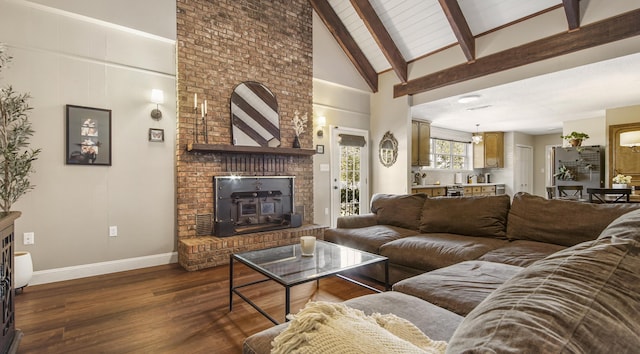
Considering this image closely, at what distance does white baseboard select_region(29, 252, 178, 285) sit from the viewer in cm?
Answer: 304

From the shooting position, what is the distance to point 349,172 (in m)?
5.73

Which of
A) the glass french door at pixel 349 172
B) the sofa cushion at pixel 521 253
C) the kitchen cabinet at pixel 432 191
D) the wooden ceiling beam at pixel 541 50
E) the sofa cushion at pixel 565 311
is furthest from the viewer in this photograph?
the kitchen cabinet at pixel 432 191

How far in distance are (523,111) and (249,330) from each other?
6550mm

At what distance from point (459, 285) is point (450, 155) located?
7.32 m

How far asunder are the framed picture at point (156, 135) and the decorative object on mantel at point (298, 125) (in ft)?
6.16

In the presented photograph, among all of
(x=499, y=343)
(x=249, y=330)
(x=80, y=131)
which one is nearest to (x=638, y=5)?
(x=499, y=343)

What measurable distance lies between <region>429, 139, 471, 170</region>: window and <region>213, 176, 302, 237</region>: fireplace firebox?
15.4 feet

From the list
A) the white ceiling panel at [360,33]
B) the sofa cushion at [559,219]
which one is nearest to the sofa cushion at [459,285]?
the sofa cushion at [559,219]

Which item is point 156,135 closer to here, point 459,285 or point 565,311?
point 459,285

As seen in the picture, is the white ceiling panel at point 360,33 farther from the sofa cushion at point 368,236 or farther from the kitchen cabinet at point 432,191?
the sofa cushion at point 368,236

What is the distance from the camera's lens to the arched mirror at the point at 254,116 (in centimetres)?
426

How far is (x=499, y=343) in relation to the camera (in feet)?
1.38

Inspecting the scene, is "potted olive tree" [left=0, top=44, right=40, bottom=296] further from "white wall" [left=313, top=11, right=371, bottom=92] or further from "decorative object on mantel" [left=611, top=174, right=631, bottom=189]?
"decorative object on mantel" [left=611, top=174, right=631, bottom=189]

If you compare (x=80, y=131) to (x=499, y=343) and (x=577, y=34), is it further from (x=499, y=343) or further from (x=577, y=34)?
(x=577, y=34)
